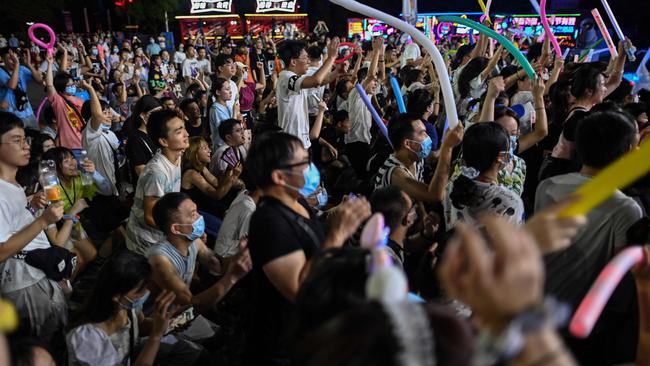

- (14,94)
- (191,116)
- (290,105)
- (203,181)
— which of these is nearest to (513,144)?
(290,105)

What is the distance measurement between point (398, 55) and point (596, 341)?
32.4 feet

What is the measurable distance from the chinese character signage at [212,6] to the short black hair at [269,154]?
21.7 m

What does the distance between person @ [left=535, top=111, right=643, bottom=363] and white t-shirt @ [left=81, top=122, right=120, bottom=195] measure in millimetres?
3642

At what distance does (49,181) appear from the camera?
10.3 ft

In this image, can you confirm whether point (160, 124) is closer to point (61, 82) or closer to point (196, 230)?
point (196, 230)

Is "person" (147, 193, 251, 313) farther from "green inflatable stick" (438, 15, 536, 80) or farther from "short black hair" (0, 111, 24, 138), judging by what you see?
"green inflatable stick" (438, 15, 536, 80)

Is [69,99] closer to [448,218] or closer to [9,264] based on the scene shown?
[9,264]

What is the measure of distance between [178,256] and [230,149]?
175cm

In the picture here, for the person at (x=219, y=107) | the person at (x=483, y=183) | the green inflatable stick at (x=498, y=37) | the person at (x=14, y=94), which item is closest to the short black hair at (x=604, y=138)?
the person at (x=483, y=183)

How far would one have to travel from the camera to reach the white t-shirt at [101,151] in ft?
14.6

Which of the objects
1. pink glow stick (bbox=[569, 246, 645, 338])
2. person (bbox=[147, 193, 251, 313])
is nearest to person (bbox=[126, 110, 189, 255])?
person (bbox=[147, 193, 251, 313])

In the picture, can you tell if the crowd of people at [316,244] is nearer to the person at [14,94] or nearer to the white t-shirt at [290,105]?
the white t-shirt at [290,105]

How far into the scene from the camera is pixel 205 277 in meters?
3.53

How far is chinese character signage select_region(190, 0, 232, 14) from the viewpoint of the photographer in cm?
2192
